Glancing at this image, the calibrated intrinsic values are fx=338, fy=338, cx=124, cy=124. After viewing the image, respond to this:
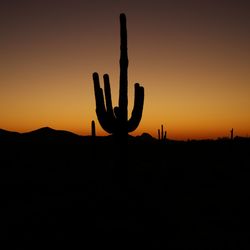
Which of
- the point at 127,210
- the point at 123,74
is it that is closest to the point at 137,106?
the point at 123,74

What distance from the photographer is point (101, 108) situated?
870 cm

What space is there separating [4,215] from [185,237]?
4344mm

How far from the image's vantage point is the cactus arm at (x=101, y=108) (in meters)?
8.72

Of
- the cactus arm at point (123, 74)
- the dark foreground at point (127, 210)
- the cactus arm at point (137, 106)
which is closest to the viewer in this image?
the dark foreground at point (127, 210)

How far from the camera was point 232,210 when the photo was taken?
8484mm

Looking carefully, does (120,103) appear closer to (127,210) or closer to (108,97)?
(108,97)

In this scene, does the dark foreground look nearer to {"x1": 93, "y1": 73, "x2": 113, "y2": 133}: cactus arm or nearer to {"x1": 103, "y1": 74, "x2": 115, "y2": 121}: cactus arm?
{"x1": 93, "y1": 73, "x2": 113, "y2": 133}: cactus arm

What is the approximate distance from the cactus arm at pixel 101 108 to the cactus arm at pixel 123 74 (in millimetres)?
376

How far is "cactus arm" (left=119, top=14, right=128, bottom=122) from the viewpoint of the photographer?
28.5 ft

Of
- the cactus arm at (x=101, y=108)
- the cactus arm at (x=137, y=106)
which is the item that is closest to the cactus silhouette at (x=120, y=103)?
the cactus arm at (x=101, y=108)

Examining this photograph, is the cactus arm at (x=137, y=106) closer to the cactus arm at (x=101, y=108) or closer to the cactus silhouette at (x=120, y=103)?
the cactus silhouette at (x=120, y=103)

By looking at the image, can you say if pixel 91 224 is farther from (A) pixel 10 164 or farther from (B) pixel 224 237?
(A) pixel 10 164

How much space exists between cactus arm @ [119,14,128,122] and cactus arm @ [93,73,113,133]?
1.23ft

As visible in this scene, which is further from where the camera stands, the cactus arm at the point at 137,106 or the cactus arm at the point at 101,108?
the cactus arm at the point at 137,106
